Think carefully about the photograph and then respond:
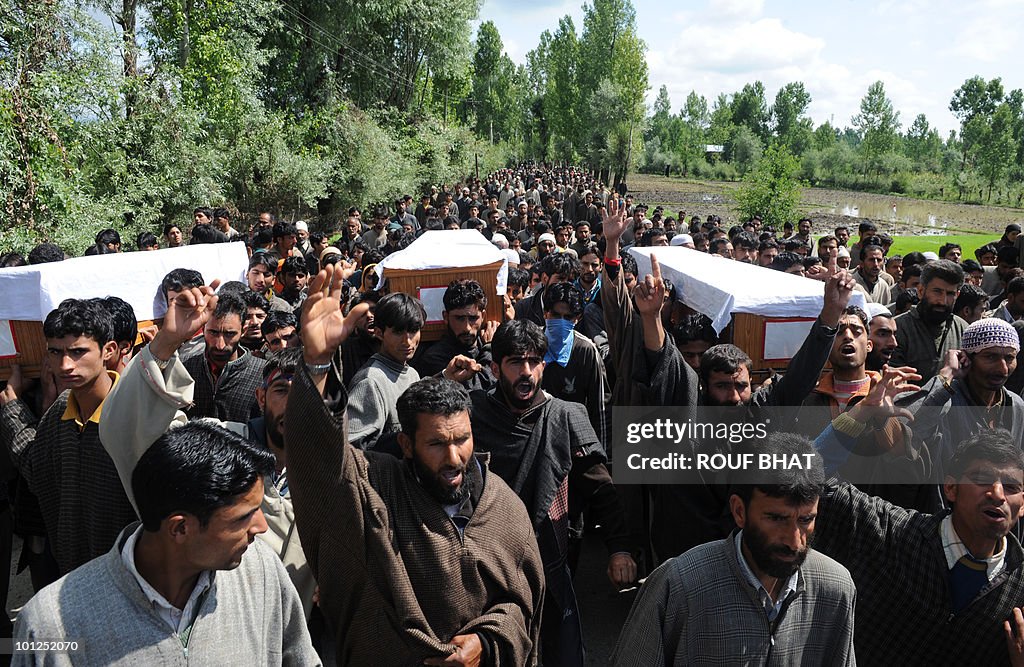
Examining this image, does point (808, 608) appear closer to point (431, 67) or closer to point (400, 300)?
point (400, 300)

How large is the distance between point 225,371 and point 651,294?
2258mm

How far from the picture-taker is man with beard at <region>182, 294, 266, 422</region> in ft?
12.1

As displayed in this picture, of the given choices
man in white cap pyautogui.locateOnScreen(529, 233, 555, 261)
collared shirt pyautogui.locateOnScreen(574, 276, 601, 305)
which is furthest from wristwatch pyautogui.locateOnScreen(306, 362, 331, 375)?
Answer: man in white cap pyautogui.locateOnScreen(529, 233, 555, 261)

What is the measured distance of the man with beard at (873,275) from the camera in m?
7.18

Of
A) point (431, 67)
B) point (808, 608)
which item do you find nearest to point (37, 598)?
point (808, 608)

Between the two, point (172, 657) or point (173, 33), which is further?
point (173, 33)

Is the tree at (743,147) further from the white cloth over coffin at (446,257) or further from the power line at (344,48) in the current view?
the white cloth over coffin at (446,257)

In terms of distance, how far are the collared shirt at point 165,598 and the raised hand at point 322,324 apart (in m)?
0.63

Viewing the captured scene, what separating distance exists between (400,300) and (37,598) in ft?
7.47

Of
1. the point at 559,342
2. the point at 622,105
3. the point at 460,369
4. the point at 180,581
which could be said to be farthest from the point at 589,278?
the point at 622,105

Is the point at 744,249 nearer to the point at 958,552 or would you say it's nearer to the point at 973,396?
the point at 973,396

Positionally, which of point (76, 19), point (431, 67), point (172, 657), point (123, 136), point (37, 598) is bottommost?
point (172, 657)

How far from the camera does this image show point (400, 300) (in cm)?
368

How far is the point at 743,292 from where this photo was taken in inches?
173
